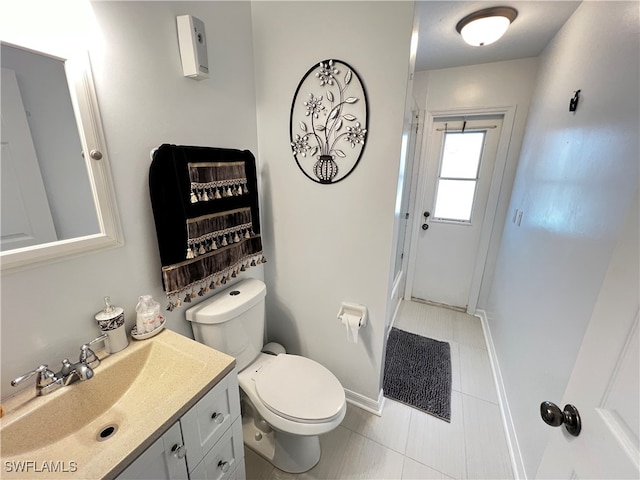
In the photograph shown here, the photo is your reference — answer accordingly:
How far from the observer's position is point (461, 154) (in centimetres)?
250

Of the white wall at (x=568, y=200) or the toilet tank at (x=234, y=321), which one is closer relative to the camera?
the white wall at (x=568, y=200)

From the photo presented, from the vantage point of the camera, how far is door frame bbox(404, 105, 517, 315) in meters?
2.24

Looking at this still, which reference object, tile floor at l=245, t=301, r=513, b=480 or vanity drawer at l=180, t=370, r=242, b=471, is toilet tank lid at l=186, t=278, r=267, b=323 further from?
tile floor at l=245, t=301, r=513, b=480

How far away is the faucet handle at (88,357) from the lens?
838 millimetres

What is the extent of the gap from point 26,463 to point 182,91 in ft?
4.15

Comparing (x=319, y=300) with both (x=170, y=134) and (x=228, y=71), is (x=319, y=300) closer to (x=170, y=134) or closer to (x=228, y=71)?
(x=170, y=134)

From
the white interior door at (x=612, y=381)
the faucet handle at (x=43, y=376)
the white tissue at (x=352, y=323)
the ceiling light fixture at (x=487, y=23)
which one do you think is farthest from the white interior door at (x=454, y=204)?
the faucet handle at (x=43, y=376)

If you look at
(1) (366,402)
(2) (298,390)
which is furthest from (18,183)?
(1) (366,402)

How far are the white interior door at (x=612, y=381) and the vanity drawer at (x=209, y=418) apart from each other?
0.96 m

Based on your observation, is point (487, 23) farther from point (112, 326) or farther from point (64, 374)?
point (64, 374)

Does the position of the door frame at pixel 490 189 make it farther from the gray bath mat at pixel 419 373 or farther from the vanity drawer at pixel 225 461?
the vanity drawer at pixel 225 461

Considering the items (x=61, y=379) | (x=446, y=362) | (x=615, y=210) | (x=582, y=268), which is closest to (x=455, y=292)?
(x=446, y=362)

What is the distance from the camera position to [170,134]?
107 cm

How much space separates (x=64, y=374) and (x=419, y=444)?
1.67 metres
